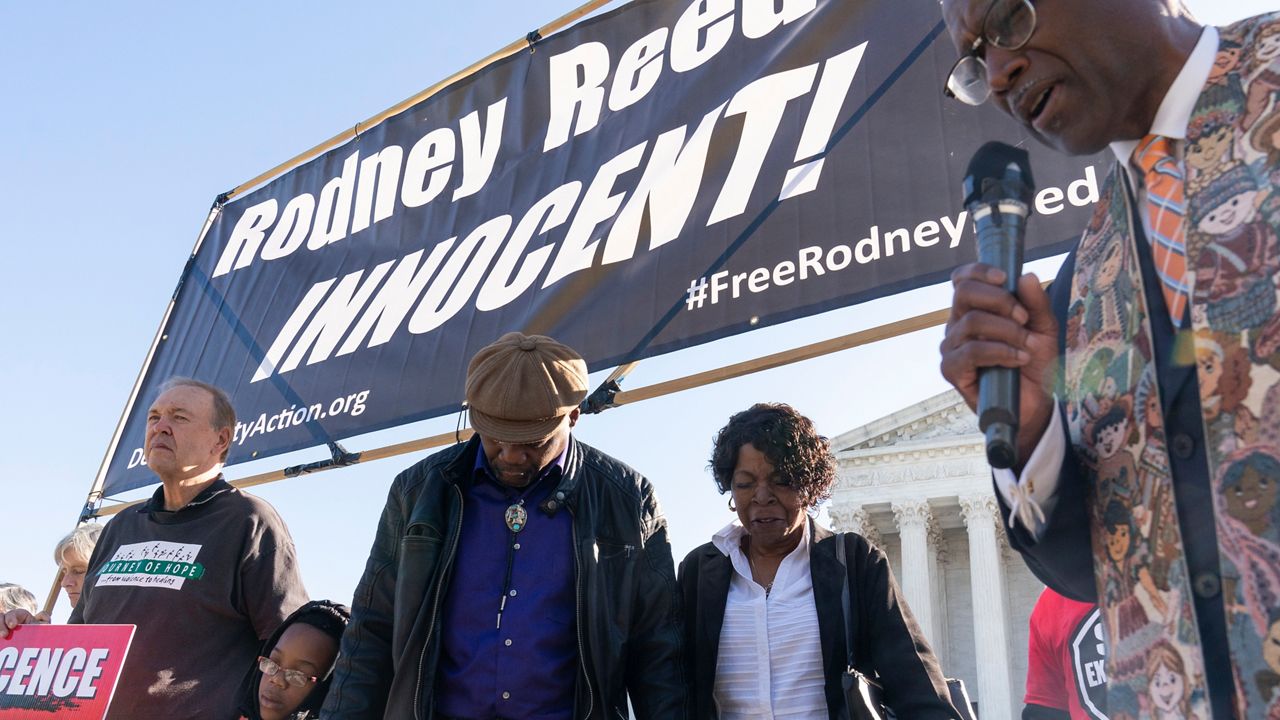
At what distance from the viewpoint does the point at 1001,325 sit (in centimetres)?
134

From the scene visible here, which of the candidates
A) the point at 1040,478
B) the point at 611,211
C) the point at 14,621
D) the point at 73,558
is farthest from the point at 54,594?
the point at 1040,478

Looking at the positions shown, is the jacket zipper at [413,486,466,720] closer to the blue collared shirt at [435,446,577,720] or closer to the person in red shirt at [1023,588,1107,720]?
the blue collared shirt at [435,446,577,720]

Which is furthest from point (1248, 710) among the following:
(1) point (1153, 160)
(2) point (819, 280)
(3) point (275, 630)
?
(3) point (275, 630)

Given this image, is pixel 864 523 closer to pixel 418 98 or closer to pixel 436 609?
pixel 418 98

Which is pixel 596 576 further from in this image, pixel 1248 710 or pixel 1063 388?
pixel 1248 710

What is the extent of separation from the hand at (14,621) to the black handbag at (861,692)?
272 cm

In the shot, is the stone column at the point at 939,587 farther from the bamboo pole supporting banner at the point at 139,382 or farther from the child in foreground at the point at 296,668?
the child in foreground at the point at 296,668

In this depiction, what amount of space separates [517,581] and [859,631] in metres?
0.96

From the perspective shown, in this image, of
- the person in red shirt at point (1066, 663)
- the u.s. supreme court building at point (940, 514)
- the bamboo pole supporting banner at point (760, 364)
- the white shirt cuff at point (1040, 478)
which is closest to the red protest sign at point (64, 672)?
the bamboo pole supporting banner at point (760, 364)

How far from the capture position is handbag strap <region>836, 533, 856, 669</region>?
2.99m

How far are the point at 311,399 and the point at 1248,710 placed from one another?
479 cm

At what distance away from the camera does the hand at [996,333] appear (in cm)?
133

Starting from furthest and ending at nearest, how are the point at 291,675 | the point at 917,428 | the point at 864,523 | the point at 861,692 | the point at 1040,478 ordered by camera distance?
the point at 864,523 < the point at 917,428 < the point at 291,675 < the point at 861,692 < the point at 1040,478

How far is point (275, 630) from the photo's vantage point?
3.61 metres
